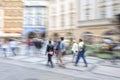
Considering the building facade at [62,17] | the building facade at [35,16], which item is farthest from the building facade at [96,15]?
the building facade at [35,16]

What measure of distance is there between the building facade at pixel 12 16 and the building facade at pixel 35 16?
3.88 feet

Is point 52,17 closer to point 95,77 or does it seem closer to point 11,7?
point 11,7

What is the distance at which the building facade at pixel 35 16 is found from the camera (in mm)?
56469

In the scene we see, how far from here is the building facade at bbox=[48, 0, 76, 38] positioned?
4712 centimetres

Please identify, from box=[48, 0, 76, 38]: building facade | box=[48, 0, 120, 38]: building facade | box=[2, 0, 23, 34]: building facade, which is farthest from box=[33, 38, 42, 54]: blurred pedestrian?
box=[2, 0, 23, 34]: building facade

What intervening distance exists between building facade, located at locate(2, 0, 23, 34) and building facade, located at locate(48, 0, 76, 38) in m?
6.42

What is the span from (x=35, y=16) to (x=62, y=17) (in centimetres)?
839

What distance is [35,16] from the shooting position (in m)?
56.9

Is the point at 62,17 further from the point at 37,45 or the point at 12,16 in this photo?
the point at 37,45

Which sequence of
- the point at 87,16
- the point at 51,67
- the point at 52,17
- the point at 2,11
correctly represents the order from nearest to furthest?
the point at 51,67, the point at 87,16, the point at 52,17, the point at 2,11

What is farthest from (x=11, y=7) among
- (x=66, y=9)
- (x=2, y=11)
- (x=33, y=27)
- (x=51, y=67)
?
(x=51, y=67)

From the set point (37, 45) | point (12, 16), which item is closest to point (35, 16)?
point (12, 16)

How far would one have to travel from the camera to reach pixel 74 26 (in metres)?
46.0

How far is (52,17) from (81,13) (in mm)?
10581
